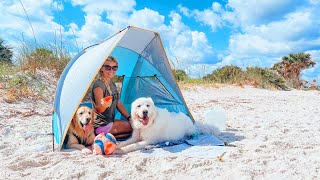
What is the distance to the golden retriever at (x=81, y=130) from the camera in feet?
12.5

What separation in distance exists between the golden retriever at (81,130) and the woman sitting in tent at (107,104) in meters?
0.27

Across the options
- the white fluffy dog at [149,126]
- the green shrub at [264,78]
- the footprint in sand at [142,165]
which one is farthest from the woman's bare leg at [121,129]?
the green shrub at [264,78]

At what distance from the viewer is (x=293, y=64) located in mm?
21531

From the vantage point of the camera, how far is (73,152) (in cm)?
372

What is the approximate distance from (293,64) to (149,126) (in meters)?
19.9

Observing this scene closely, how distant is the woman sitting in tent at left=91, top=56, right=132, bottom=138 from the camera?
4293 millimetres

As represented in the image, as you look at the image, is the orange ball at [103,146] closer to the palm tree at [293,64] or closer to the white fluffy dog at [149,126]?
the white fluffy dog at [149,126]

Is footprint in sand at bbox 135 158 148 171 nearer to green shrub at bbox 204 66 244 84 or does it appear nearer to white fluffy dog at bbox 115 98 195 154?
white fluffy dog at bbox 115 98 195 154

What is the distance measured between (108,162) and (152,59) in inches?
86.0

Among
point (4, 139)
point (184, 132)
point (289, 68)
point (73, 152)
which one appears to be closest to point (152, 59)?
point (184, 132)

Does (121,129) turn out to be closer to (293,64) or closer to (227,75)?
(227,75)

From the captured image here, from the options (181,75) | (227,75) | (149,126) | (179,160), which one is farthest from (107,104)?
(227,75)

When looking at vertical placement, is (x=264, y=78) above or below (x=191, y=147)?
above

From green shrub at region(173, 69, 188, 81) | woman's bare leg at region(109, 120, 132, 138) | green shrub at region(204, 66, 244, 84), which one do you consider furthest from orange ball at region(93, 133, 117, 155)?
green shrub at region(204, 66, 244, 84)
